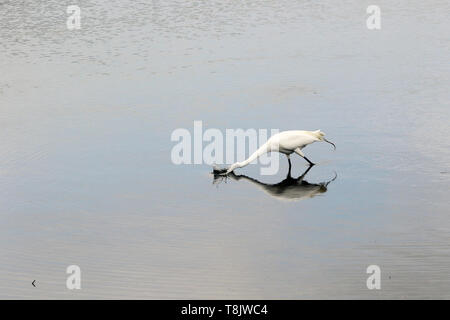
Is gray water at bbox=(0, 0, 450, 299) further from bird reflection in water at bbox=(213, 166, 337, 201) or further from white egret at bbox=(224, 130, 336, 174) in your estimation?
white egret at bbox=(224, 130, 336, 174)

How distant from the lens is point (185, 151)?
24.7m

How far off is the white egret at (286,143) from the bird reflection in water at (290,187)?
1.27 feet

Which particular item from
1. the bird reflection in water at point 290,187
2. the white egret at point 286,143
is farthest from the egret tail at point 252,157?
the bird reflection in water at point 290,187

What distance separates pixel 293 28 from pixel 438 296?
2543 centimetres

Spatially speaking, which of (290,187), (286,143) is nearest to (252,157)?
(286,143)

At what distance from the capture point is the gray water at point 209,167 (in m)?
17.4

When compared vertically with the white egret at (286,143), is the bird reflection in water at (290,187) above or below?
below

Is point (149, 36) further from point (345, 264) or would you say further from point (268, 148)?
point (345, 264)

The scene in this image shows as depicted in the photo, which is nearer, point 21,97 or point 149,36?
point 21,97

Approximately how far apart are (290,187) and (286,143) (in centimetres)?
129

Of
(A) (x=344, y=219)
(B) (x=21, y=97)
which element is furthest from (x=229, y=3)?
(A) (x=344, y=219)

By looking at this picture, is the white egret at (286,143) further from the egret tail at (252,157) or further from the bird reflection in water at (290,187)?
the bird reflection in water at (290,187)

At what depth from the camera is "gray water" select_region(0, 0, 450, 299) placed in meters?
17.4

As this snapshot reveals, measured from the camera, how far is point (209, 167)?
23.4 meters
